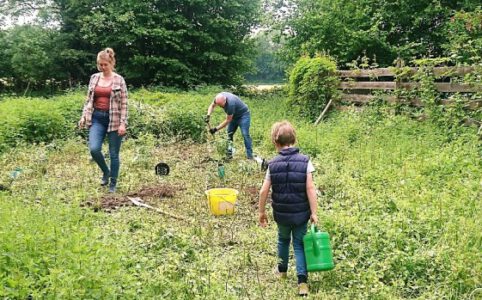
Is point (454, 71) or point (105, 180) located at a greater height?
point (454, 71)

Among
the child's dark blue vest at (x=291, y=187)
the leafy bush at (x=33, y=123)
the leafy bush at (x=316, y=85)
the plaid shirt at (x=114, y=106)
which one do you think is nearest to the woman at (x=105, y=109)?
the plaid shirt at (x=114, y=106)

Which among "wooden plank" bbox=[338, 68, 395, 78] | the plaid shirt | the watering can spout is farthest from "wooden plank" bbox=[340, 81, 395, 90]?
the plaid shirt

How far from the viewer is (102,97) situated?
619cm

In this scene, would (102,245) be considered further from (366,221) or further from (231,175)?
(231,175)

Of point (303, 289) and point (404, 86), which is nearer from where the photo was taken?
point (303, 289)

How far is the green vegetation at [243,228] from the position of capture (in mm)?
3018

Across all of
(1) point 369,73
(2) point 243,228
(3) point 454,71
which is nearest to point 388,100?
(1) point 369,73

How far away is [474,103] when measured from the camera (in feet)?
25.2

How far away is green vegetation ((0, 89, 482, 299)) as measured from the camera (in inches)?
119

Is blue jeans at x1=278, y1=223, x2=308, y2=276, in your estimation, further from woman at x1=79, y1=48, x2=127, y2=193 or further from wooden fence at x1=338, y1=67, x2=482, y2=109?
wooden fence at x1=338, y1=67, x2=482, y2=109

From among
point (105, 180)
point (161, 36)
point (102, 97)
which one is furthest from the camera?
point (161, 36)

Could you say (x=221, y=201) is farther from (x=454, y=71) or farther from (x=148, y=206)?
(x=454, y=71)

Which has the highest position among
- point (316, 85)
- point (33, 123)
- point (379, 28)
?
point (379, 28)

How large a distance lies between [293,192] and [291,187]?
4cm
